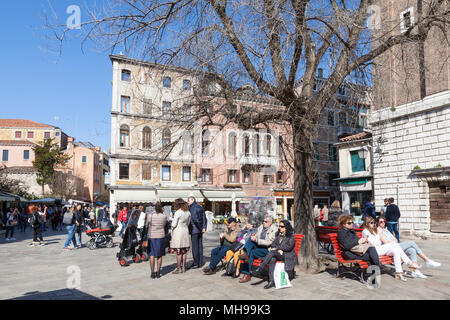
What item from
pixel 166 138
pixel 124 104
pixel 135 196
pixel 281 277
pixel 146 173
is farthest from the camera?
pixel 146 173

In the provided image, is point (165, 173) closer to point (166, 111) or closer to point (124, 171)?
point (124, 171)

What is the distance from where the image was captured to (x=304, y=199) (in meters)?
8.16

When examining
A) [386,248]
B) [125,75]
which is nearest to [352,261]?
[386,248]

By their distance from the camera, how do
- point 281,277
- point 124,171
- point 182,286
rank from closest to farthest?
point 281,277 → point 182,286 → point 124,171

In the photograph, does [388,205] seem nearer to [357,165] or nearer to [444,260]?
[444,260]

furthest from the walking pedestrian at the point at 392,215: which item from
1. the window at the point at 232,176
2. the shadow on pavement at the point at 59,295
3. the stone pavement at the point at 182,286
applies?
the window at the point at 232,176

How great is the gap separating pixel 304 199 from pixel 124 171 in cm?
2387

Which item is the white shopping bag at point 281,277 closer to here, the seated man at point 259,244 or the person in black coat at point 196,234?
the seated man at point 259,244

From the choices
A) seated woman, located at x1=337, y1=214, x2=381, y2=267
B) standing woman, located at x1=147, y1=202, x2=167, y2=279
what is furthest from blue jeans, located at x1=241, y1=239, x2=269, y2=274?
standing woman, located at x1=147, y1=202, x2=167, y2=279

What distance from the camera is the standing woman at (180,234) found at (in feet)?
25.7

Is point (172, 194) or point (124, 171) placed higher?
point (124, 171)

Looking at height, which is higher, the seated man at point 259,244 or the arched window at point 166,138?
the arched window at point 166,138

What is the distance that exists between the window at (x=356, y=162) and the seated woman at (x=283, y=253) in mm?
19751
